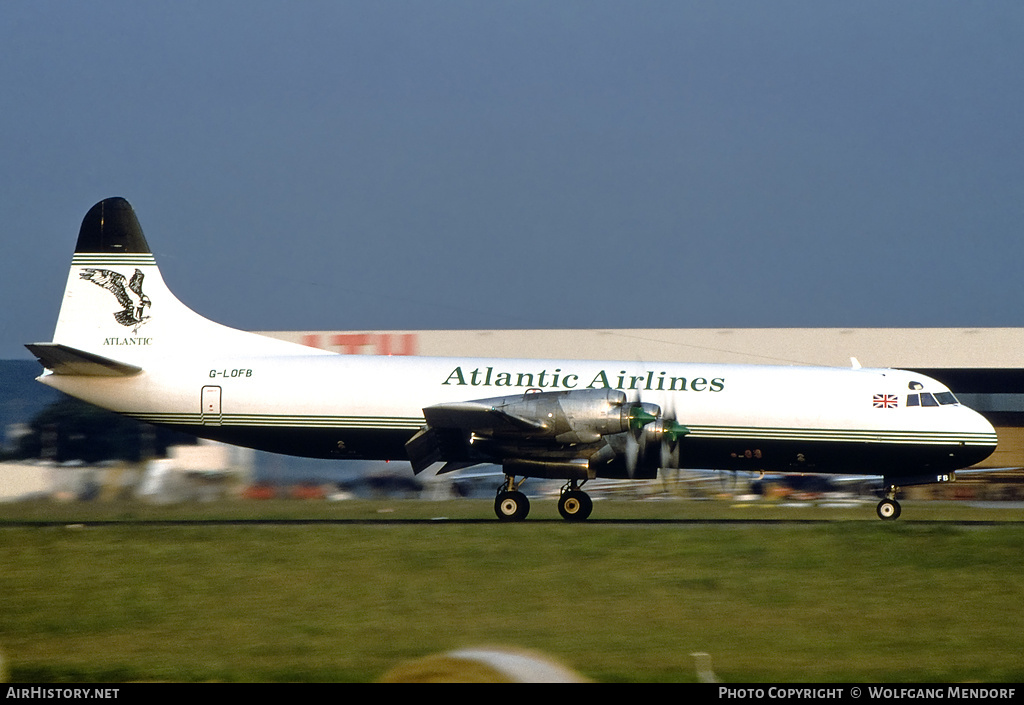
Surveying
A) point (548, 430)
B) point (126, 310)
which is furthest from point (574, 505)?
point (126, 310)

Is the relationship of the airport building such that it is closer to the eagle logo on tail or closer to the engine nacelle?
the eagle logo on tail

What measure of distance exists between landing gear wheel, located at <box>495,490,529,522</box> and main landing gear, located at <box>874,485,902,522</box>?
25.0ft

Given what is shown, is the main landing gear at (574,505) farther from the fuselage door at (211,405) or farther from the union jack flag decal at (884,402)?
the fuselage door at (211,405)

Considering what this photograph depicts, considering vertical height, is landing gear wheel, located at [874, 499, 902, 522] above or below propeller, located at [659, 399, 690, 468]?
below

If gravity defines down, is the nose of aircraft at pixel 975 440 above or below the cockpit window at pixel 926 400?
below

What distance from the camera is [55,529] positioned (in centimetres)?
1920

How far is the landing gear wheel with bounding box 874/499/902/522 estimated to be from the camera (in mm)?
22266

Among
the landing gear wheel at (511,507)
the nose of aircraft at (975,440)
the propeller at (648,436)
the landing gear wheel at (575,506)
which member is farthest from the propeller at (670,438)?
the nose of aircraft at (975,440)

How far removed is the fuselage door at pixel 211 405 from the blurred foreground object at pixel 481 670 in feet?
50.9

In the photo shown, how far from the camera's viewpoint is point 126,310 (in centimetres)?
2392

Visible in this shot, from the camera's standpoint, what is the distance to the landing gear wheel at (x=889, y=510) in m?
22.3

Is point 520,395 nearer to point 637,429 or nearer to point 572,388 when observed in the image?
point 572,388

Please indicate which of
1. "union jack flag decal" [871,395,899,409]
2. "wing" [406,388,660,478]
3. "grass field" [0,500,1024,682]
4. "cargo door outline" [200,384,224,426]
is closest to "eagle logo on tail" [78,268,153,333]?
"cargo door outline" [200,384,224,426]
